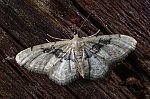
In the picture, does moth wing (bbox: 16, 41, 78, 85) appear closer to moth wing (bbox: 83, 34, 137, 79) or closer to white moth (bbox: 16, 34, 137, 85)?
white moth (bbox: 16, 34, 137, 85)

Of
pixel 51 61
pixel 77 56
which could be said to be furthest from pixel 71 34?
pixel 51 61

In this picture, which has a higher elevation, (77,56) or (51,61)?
(51,61)

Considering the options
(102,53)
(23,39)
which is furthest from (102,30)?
(23,39)

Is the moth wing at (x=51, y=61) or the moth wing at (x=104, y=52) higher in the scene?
the moth wing at (x=51, y=61)

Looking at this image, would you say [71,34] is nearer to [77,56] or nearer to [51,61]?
[77,56]

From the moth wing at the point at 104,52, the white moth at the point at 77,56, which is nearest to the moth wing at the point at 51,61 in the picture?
the white moth at the point at 77,56

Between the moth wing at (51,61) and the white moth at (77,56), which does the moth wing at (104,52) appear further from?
the moth wing at (51,61)
